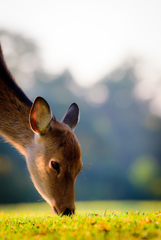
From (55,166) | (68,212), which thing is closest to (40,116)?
(55,166)

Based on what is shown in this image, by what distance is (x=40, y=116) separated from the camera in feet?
14.0

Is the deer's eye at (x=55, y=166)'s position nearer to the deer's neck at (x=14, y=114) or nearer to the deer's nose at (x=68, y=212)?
the deer's nose at (x=68, y=212)

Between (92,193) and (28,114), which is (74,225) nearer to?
(28,114)

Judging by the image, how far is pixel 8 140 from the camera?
4836 millimetres

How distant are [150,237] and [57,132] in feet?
7.97

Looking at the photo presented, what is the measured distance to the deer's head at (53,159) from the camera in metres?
3.96

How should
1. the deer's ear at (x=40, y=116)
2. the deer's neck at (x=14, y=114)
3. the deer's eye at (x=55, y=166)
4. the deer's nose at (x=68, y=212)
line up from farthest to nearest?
the deer's neck at (x=14, y=114)
the deer's ear at (x=40, y=116)
the deer's eye at (x=55, y=166)
the deer's nose at (x=68, y=212)

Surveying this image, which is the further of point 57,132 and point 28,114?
point 28,114

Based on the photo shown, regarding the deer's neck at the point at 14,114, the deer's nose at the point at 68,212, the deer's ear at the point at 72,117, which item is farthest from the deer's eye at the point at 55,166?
the deer's ear at the point at 72,117

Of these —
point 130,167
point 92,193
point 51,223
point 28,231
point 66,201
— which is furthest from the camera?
point 130,167

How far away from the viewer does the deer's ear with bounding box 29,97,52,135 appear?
166 inches

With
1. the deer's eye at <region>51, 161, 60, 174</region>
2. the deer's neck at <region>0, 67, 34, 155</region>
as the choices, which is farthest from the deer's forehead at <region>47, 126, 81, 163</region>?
the deer's neck at <region>0, 67, 34, 155</region>

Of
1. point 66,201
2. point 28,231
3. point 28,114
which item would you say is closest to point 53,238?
point 28,231

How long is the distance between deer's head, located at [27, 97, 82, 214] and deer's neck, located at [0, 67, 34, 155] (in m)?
0.24
